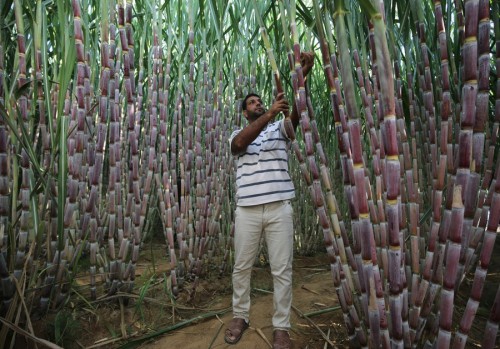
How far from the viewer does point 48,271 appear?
1.40 meters

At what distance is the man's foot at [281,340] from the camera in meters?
1.53

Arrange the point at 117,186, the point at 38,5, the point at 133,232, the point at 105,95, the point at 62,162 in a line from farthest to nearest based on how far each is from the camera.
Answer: the point at 133,232 → the point at 117,186 → the point at 105,95 → the point at 38,5 → the point at 62,162

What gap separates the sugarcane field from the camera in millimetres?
832

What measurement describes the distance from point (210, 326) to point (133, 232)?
728mm

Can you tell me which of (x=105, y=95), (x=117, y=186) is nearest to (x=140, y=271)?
(x=117, y=186)

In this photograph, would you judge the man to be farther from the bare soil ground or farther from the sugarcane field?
the bare soil ground

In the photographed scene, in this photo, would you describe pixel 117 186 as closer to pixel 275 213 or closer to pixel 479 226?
pixel 275 213

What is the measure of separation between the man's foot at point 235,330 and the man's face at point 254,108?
123 centimetres

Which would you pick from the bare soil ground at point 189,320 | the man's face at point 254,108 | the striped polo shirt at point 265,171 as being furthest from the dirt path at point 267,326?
the man's face at point 254,108

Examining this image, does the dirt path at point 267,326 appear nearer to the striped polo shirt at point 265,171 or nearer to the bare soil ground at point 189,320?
the bare soil ground at point 189,320

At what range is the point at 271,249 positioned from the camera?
1715mm

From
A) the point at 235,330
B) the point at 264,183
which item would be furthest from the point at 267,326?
the point at 264,183

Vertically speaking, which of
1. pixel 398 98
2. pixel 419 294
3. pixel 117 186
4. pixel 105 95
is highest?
pixel 105 95

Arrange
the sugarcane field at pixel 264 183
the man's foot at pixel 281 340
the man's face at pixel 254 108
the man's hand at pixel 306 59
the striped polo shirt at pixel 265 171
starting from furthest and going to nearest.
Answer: the man's face at pixel 254 108 → the striped polo shirt at pixel 265 171 → the man's foot at pixel 281 340 → the man's hand at pixel 306 59 → the sugarcane field at pixel 264 183
